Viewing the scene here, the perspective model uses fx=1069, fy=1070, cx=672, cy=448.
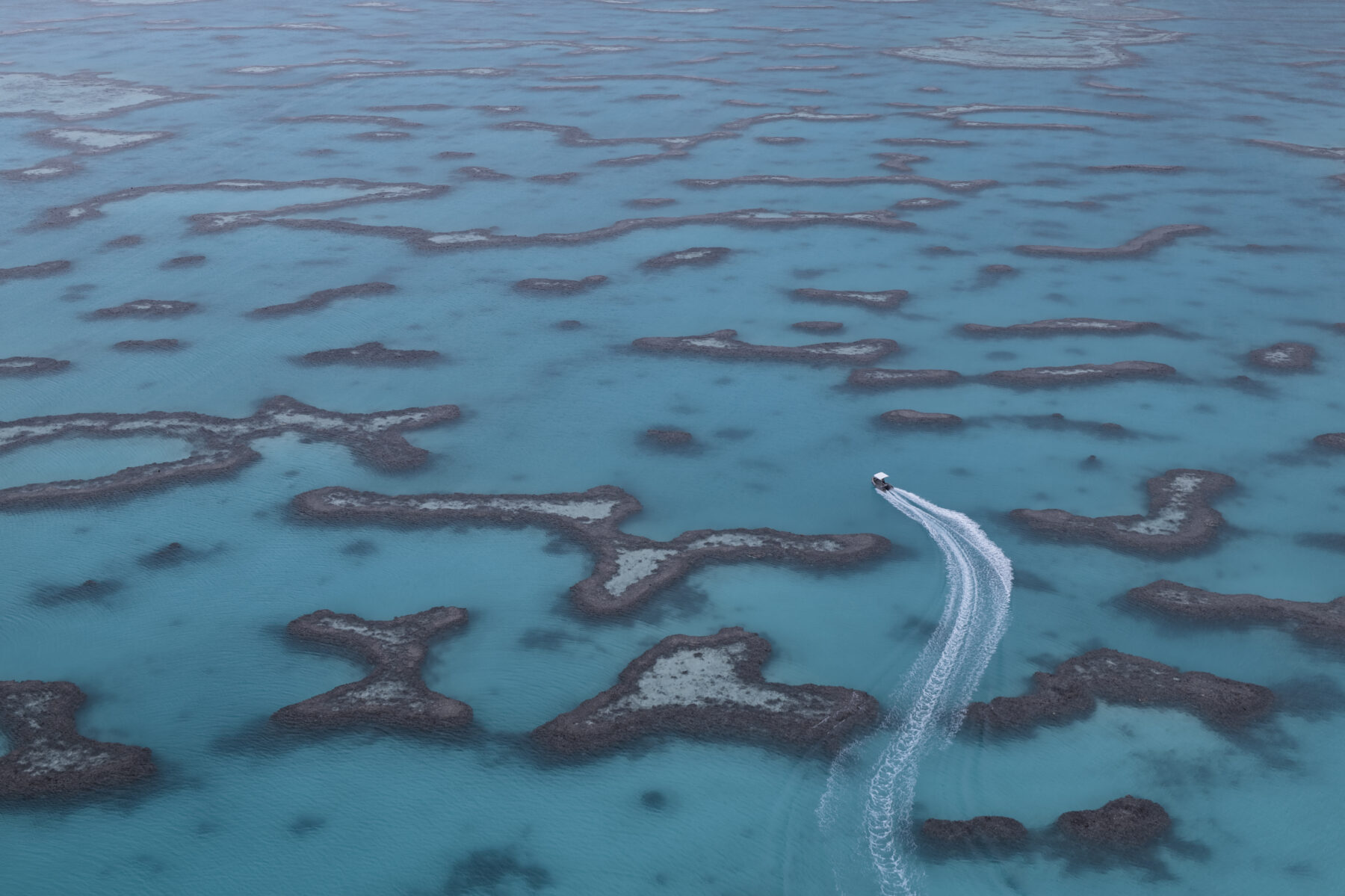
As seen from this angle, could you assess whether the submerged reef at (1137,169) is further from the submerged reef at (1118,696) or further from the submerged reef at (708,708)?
the submerged reef at (708,708)

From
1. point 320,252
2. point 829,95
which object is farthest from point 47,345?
point 829,95

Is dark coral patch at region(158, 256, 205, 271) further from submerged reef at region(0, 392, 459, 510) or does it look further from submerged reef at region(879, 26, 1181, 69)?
submerged reef at region(879, 26, 1181, 69)

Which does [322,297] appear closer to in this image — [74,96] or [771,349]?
[771,349]

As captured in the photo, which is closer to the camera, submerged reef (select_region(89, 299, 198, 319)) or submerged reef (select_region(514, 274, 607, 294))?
submerged reef (select_region(89, 299, 198, 319))

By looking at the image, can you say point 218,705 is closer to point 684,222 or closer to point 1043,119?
point 684,222

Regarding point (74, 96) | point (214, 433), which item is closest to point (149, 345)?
point (214, 433)

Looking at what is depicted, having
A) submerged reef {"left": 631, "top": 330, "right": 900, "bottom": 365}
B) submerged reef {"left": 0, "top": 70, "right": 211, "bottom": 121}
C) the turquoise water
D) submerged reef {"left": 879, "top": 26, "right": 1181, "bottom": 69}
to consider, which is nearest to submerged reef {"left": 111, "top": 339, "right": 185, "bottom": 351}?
the turquoise water

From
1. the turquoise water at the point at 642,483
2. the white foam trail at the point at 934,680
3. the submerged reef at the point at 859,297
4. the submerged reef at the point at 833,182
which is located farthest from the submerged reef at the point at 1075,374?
the submerged reef at the point at 833,182
